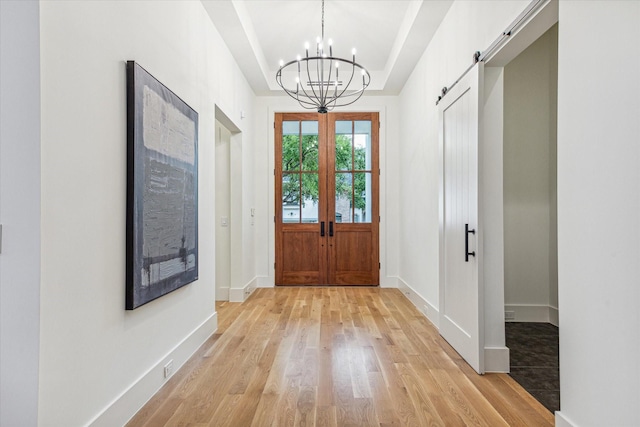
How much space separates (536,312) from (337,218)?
306 cm

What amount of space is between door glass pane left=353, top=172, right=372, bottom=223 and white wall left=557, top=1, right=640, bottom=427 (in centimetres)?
424

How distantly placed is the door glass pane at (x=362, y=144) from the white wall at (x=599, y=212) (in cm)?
425

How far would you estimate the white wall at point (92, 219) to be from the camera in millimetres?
A: 1468

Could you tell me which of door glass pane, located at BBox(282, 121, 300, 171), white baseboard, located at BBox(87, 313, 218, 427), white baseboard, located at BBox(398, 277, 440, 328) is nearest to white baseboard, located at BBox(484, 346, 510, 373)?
white baseboard, located at BBox(398, 277, 440, 328)

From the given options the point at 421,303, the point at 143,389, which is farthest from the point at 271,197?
the point at 143,389

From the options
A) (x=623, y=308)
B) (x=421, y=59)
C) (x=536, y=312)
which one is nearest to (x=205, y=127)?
(x=421, y=59)

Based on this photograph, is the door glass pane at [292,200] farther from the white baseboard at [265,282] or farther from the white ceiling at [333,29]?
the white ceiling at [333,29]

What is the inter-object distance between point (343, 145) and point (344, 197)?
2.82ft

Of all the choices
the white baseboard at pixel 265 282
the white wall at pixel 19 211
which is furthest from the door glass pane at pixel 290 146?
the white wall at pixel 19 211

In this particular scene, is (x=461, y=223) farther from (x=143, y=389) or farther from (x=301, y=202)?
(x=301, y=202)

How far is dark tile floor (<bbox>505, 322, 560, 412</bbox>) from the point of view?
2367mm

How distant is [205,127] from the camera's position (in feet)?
11.3

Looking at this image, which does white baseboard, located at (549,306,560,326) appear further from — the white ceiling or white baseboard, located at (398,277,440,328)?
the white ceiling

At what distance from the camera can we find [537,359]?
116 inches
